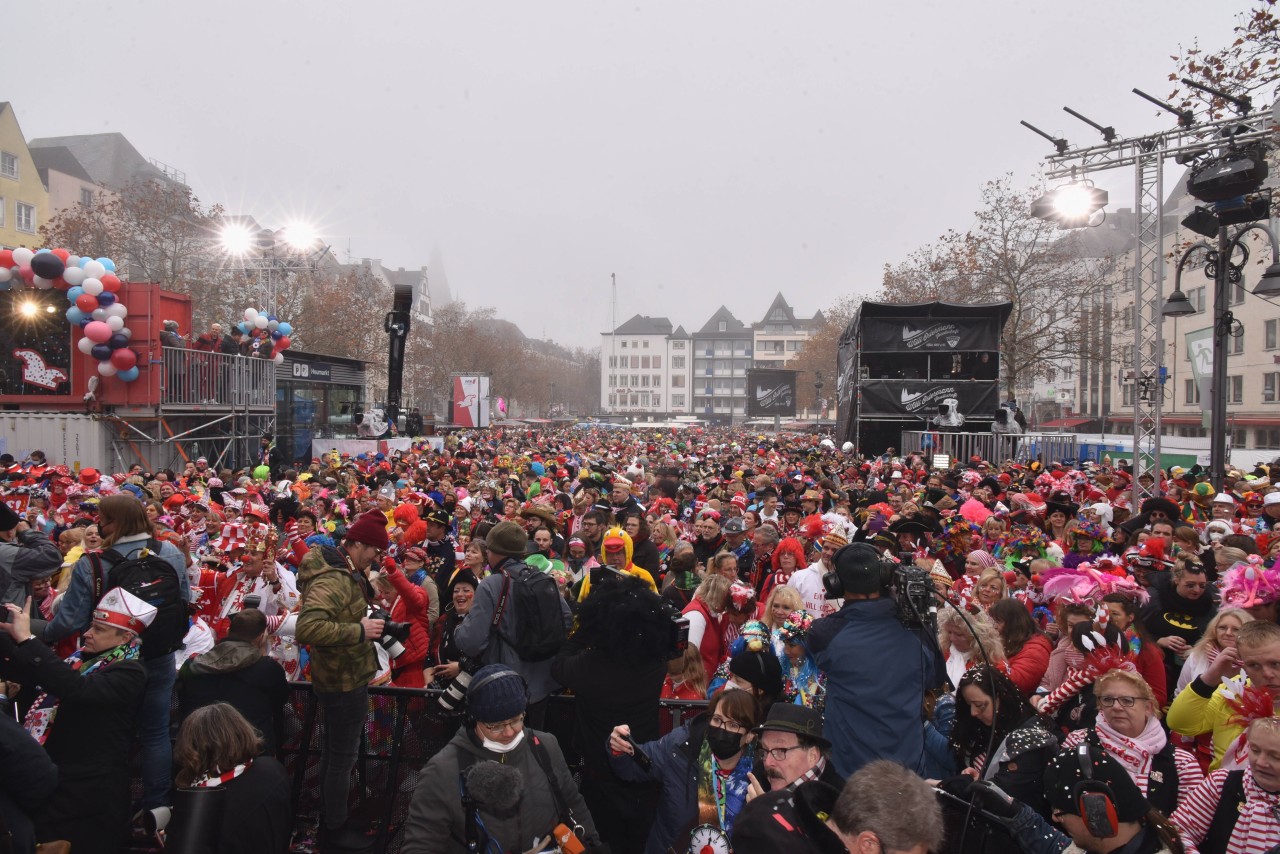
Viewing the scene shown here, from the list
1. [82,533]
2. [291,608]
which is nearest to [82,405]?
[82,533]

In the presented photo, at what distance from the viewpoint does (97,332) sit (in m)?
16.0

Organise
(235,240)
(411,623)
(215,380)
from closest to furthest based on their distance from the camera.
Result: (411,623)
(215,380)
(235,240)

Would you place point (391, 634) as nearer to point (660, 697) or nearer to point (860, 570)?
point (660, 697)

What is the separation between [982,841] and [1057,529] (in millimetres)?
5873

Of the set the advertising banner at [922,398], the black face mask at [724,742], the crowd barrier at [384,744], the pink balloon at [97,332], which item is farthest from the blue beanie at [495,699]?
the advertising banner at [922,398]

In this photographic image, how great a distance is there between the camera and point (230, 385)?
2017 cm

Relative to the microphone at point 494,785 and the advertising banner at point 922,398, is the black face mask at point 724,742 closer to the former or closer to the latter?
the microphone at point 494,785

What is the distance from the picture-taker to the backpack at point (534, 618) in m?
4.09

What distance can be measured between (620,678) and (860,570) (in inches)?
48.8

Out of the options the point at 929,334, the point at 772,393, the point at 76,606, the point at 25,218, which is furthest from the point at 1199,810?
the point at 772,393

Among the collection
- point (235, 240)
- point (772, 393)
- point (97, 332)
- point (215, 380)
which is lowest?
point (215, 380)

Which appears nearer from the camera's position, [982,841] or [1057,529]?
[982,841]

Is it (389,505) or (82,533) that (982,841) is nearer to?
(82,533)

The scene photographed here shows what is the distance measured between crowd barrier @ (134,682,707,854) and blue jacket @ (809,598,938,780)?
1.25 m
